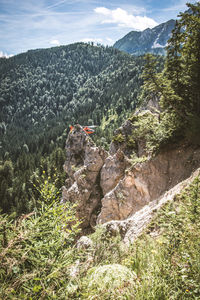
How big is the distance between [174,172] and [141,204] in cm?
476

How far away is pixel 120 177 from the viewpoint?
20.5 metres

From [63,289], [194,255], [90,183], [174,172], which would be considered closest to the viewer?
[63,289]

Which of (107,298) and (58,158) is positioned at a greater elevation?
(107,298)

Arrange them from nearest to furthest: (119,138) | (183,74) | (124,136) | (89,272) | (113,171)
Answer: (89,272) → (183,74) → (113,171) → (124,136) → (119,138)

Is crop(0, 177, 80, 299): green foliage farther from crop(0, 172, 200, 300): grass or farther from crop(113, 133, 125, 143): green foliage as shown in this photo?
crop(113, 133, 125, 143): green foliage

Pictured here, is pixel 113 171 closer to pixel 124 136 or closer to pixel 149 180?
pixel 124 136

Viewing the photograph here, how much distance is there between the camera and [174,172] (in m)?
13.2

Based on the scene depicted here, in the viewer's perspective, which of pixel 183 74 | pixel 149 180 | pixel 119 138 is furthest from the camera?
pixel 119 138

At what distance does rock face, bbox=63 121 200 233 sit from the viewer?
43.0ft

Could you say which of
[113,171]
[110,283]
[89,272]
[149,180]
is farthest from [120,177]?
[110,283]

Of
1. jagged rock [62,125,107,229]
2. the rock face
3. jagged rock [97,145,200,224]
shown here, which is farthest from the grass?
jagged rock [62,125,107,229]

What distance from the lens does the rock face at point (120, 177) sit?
1310 cm

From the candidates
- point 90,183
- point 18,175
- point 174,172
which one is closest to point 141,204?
point 174,172

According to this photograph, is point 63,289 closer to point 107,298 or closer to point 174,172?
point 107,298
